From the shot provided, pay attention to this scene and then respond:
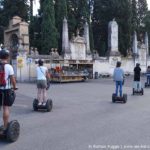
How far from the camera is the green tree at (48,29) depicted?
4125 cm

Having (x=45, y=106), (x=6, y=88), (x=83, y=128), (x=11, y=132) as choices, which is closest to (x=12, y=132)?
(x=11, y=132)

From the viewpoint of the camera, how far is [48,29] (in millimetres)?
41656

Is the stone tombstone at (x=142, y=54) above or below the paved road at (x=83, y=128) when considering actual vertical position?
above

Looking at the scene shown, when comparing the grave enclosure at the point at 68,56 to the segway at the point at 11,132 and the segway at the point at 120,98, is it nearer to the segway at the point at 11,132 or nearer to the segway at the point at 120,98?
the segway at the point at 120,98

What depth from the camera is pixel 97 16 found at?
54156 millimetres

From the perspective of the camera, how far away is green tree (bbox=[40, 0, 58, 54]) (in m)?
41.2

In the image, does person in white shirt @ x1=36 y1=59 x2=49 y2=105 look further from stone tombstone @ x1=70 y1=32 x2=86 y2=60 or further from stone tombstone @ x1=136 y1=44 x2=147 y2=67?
stone tombstone @ x1=136 y1=44 x2=147 y2=67

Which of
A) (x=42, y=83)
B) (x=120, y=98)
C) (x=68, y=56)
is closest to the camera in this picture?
(x=42, y=83)

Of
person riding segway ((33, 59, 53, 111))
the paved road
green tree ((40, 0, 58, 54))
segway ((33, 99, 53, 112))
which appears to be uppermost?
green tree ((40, 0, 58, 54))

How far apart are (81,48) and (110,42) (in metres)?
5.14

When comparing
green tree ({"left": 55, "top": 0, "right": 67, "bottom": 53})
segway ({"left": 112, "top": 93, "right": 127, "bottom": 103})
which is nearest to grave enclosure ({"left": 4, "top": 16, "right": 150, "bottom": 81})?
green tree ({"left": 55, "top": 0, "right": 67, "bottom": 53})

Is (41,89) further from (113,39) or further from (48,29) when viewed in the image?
(113,39)

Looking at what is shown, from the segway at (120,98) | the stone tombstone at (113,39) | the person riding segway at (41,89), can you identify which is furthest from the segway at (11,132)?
the stone tombstone at (113,39)

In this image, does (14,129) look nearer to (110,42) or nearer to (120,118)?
(120,118)
